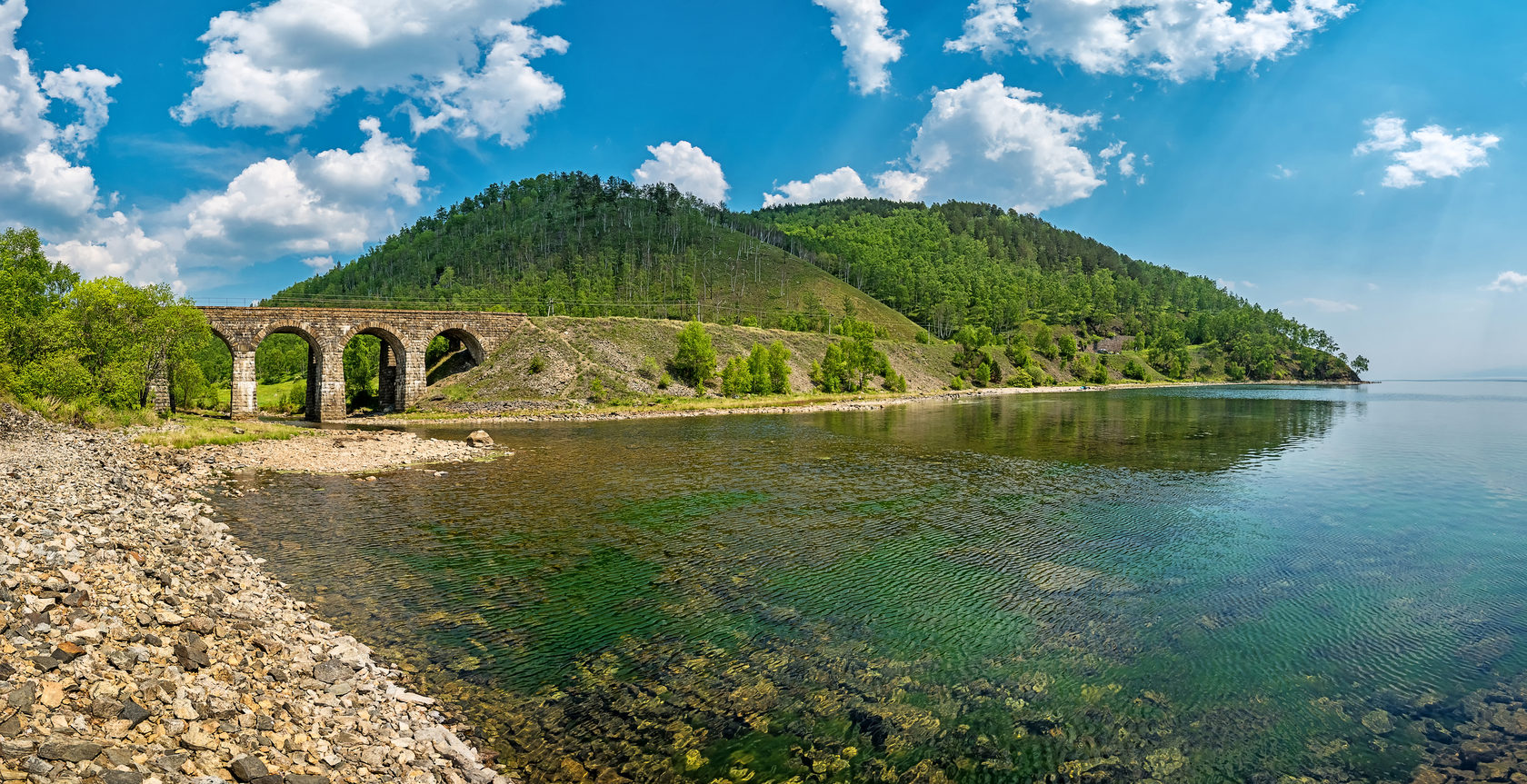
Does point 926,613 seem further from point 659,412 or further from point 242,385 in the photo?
point 242,385

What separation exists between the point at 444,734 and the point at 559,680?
2251 mm

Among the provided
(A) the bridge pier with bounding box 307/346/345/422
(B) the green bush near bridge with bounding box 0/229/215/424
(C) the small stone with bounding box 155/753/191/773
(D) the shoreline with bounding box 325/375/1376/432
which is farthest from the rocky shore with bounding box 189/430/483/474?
(A) the bridge pier with bounding box 307/346/345/422

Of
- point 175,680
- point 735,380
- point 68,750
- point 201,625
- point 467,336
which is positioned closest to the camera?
point 68,750

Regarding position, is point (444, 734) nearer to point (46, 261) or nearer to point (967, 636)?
point (967, 636)

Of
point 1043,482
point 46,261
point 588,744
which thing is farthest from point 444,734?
point 46,261

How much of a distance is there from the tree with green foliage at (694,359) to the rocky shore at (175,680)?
7236 centimetres

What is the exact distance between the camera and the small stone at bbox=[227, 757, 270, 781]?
20.2 feet

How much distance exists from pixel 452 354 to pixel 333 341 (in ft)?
49.4

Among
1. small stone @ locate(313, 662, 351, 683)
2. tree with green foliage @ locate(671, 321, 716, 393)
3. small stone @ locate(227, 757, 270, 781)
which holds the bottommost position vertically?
small stone @ locate(313, 662, 351, 683)

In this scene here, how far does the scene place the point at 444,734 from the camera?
847cm

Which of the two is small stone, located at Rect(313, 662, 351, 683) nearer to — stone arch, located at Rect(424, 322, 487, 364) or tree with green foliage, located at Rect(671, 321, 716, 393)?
stone arch, located at Rect(424, 322, 487, 364)

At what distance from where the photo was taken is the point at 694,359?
86.1 meters

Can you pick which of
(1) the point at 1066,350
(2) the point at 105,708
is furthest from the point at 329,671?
(1) the point at 1066,350

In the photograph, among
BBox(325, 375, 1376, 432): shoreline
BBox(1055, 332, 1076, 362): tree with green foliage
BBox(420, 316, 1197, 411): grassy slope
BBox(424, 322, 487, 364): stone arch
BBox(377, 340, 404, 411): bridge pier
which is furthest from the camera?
BBox(1055, 332, 1076, 362): tree with green foliage
